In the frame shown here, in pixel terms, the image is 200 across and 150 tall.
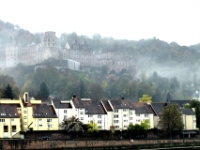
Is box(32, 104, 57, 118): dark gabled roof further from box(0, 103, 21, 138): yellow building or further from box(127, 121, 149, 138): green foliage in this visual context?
box(127, 121, 149, 138): green foliage

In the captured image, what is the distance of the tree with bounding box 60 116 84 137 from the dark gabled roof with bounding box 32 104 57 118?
6.47ft

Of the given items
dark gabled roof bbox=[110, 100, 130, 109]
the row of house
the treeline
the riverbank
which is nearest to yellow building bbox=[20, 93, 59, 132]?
the row of house

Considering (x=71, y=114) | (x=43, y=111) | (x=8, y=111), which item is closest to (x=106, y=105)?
(x=71, y=114)

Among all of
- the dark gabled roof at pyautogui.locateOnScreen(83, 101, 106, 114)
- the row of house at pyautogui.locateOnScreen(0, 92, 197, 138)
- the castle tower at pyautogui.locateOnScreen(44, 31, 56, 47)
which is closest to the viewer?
the row of house at pyautogui.locateOnScreen(0, 92, 197, 138)

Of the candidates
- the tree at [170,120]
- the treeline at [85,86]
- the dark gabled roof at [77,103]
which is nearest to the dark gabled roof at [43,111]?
the dark gabled roof at [77,103]

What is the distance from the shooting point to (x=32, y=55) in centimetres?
17950

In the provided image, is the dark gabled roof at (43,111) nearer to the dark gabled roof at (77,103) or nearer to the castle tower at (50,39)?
the dark gabled roof at (77,103)

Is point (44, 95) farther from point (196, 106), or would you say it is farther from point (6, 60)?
point (6, 60)

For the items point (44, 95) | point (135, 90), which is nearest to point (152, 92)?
point (135, 90)

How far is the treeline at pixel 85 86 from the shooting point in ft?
405

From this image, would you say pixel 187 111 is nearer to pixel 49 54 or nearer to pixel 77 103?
pixel 77 103

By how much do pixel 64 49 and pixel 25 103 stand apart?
116688mm

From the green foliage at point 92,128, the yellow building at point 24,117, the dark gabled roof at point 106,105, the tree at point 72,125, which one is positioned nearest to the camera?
the yellow building at point 24,117

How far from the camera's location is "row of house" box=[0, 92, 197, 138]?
62916mm
